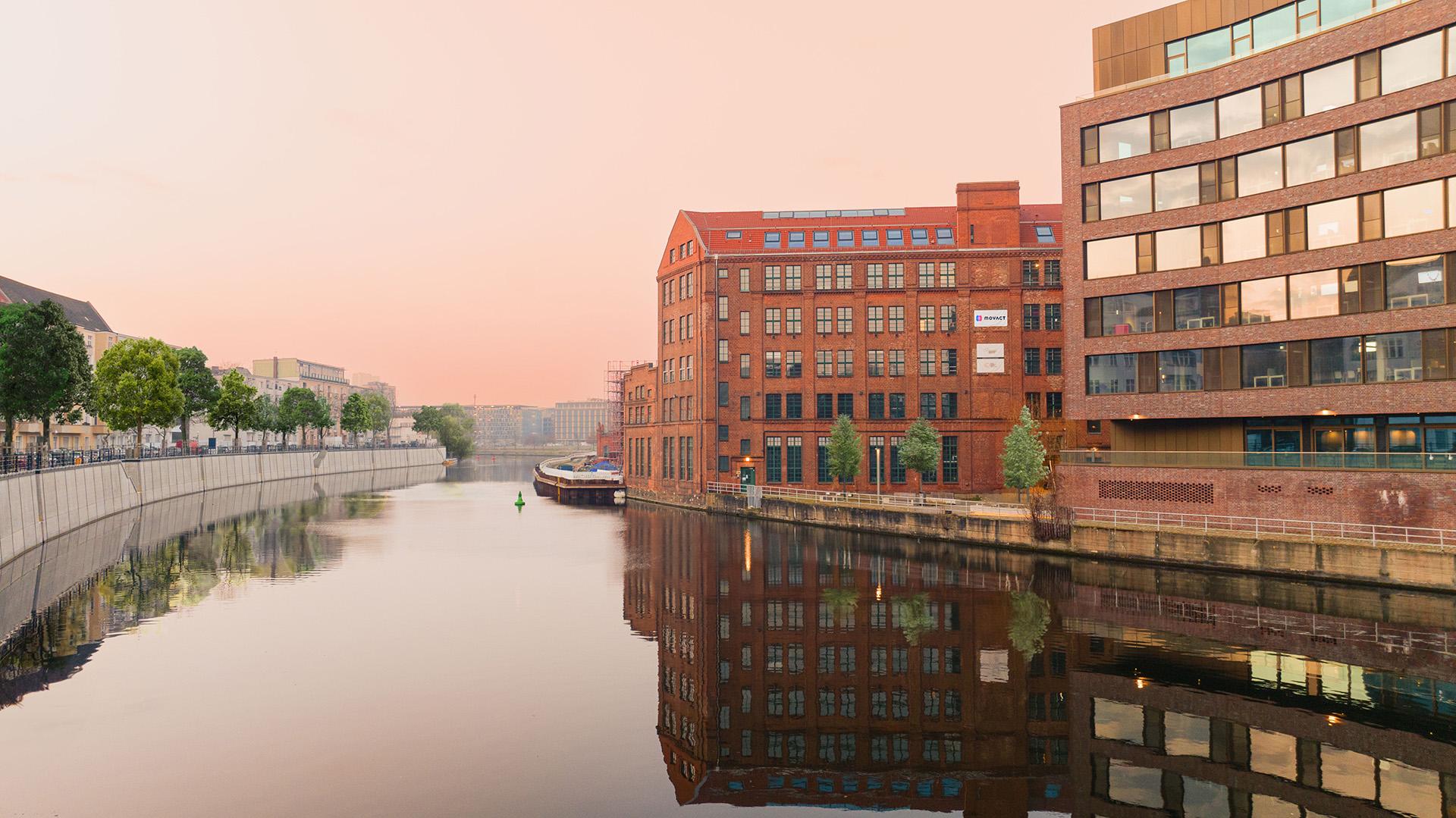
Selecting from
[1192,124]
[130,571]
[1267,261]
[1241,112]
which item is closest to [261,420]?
[130,571]

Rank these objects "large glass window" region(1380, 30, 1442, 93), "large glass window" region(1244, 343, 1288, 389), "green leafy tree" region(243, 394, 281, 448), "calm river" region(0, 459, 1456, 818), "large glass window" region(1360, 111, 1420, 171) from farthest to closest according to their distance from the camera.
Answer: "green leafy tree" region(243, 394, 281, 448), "large glass window" region(1244, 343, 1288, 389), "large glass window" region(1360, 111, 1420, 171), "large glass window" region(1380, 30, 1442, 93), "calm river" region(0, 459, 1456, 818)

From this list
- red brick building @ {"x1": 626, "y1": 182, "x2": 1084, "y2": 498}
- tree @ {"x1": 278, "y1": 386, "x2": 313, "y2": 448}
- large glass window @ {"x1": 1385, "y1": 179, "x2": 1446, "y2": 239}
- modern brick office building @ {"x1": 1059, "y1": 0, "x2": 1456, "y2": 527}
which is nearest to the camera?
large glass window @ {"x1": 1385, "y1": 179, "x2": 1446, "y2": 239}

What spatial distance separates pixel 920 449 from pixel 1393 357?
30294 mm

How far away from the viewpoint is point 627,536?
188ft

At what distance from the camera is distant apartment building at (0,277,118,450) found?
10856 cm

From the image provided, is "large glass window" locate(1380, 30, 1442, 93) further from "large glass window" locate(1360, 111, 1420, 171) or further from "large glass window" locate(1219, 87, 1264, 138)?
"large glass window" locate(1219, 87, 1264, 138)

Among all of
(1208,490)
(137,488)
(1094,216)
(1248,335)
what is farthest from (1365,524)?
(137,488)

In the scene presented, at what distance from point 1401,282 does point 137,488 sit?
8743cm

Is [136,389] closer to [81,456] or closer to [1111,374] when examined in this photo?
[81,456]

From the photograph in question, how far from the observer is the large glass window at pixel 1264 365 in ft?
142

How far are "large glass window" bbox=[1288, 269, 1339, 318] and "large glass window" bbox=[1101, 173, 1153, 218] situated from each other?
847 cm

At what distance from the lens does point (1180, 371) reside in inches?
1839

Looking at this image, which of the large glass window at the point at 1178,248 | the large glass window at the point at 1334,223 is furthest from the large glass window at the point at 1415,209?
the large glass window at the point at 1178,248

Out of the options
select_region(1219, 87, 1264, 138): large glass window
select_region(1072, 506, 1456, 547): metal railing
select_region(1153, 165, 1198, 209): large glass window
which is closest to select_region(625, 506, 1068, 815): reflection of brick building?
select_region(1072, 506, 1456, 547): metal railing
